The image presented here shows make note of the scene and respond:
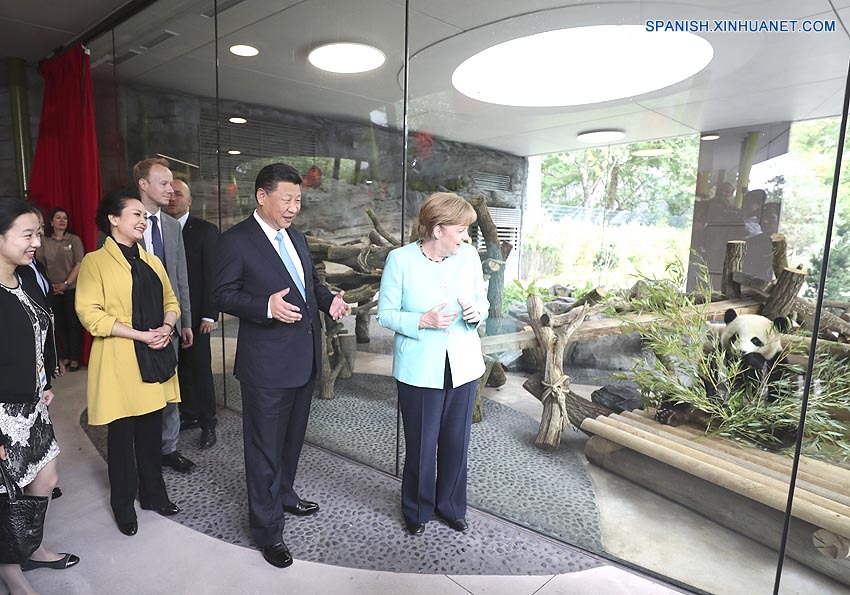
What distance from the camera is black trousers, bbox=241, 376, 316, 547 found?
1.94 metres

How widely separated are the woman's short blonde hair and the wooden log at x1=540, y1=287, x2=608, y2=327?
66 cm

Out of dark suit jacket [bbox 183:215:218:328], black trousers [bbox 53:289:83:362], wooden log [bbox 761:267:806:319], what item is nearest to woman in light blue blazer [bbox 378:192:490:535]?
wooden log [bbox 761:267:806:319]

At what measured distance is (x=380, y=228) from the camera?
274 cm

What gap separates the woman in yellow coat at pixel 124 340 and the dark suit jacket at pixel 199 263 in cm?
81

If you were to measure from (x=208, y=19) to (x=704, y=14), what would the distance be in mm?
3141

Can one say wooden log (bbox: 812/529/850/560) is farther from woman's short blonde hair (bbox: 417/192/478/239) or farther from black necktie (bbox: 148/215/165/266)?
black necktie (bbox: 148/215/165/266)

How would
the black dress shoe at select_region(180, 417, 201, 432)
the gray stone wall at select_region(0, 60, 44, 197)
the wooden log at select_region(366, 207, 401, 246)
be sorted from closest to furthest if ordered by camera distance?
the wooden log at select_region(366, 207, 401, 246) → the black dress shoe at select_region(180, 417, 201, 432) → the gray stone wall at select_region(0, 60, 44, 197)

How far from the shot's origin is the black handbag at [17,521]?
1.54 meters

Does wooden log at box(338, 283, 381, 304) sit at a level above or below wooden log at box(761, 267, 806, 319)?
below

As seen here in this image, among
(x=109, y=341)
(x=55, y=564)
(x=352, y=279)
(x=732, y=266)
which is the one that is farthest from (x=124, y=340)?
(x=732, y=266)

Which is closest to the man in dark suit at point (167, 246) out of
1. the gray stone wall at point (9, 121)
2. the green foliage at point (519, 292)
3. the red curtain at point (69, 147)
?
the green foliage at point (519, 292)

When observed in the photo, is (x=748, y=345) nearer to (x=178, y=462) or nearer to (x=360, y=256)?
(x=360, y=256)

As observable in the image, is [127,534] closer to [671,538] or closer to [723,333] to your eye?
[671,538]

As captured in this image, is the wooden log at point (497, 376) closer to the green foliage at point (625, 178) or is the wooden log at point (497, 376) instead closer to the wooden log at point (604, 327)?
the wooden log at point (604, 327)
